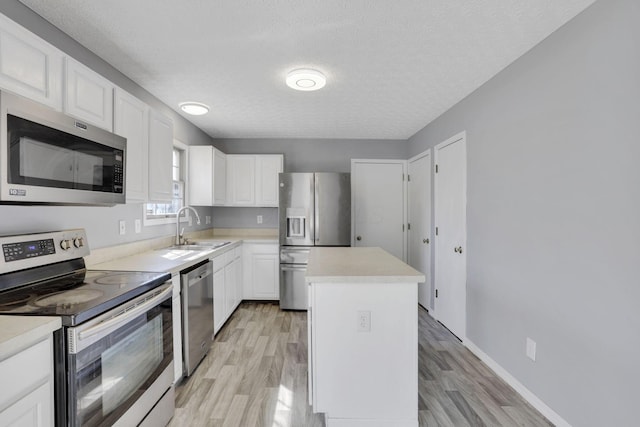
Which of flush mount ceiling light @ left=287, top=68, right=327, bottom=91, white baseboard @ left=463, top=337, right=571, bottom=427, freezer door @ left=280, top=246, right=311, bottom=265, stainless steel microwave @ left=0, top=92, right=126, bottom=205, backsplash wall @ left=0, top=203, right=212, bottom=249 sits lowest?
white baseboard @ left=463, top=337, right=571, bottom=427

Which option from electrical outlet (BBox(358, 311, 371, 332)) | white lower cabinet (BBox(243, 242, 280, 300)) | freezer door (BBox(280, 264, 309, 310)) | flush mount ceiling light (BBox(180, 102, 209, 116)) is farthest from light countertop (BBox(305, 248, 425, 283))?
flush mount ceiling light (BBox(180, 102, 209, 116))

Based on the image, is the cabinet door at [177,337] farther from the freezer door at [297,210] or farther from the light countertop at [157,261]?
the freezer door at [297,210]

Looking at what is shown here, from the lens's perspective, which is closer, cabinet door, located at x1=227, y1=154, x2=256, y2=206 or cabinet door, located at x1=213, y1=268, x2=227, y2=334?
cabinet door, located at x1=213, y1=268, x2=227, y2=334

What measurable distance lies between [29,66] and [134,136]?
750 millimetres

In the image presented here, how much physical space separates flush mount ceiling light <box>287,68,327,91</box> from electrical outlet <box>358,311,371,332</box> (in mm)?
1785

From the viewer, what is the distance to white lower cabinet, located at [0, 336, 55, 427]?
88 cm

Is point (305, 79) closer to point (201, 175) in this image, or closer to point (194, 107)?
point (194, 107)

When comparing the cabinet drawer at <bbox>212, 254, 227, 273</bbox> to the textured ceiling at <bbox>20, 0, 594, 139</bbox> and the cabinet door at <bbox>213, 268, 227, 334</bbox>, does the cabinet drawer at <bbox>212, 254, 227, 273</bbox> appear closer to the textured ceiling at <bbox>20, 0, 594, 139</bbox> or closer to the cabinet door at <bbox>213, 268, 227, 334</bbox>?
the cabinet door at <bbox>213, 268, 227, 334</bbox>

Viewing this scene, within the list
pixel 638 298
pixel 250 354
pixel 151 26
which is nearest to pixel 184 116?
pixel 151 26

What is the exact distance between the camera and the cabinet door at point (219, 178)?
12.4 ft

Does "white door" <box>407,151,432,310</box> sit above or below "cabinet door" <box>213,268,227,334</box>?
above

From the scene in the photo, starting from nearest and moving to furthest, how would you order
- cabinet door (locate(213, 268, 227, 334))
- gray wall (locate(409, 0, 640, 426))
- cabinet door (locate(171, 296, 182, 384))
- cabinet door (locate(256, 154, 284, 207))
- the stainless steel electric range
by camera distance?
the stainless steel electric range < gray wall (locate(409, 0, 640, 426)) < cabinet door (locate(171, 296, 182, 384)) < cabinet door (locate(213, 268, 227, 334)) < cabinet door (locate(256, 154, 284, 207))

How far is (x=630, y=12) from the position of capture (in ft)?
4.49

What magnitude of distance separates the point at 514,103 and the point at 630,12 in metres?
0.80
